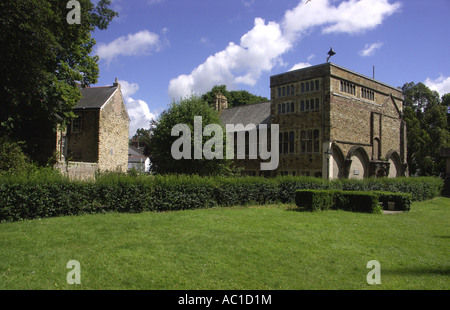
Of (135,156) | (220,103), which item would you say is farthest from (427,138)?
(135,156)

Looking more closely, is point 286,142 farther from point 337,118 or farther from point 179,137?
point 179,137

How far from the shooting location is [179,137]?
90.1ft

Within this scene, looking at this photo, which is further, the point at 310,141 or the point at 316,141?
the point at 310,141

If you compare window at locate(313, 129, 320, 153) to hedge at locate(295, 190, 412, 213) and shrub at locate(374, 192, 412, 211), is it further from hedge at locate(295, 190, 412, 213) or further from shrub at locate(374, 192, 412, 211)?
hedge at locate(295, 190, 412, 213)

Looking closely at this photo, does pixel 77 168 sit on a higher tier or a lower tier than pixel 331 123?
lower

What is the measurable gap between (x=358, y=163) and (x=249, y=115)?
44.8ft

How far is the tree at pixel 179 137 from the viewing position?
27.5 m

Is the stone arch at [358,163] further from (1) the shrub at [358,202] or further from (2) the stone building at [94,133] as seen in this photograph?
(2) the stone building at [94,133]

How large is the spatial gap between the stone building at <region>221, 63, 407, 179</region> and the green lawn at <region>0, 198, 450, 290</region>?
16.0 meters

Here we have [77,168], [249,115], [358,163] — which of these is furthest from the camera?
[249,115]

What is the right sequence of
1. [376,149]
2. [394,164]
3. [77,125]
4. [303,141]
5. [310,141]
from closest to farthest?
[310,141] → [303,141] → [77,125] → [376,149] → [394,164]

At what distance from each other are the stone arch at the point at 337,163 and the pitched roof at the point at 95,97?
22.8 meters

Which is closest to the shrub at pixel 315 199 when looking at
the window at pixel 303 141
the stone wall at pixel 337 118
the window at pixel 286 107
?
the stone wall at pixel 337 118
